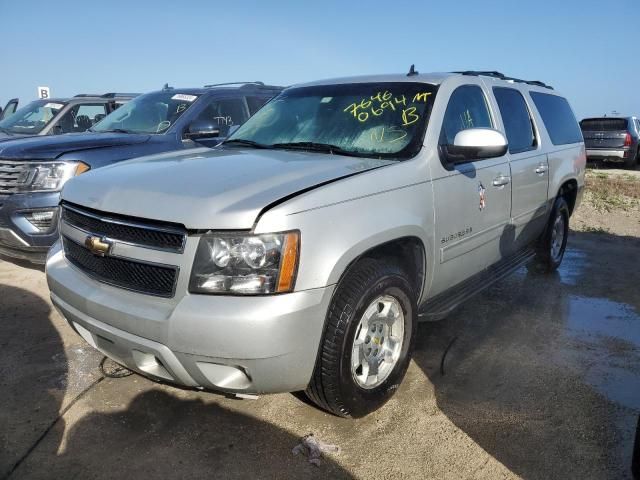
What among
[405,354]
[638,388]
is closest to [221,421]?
[405,354]

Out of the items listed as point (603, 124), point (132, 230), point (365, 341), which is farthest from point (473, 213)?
point (603, 124)

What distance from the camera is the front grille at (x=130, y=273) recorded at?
2.34 m

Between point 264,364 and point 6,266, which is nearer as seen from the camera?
point 264,364

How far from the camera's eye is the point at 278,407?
298cm

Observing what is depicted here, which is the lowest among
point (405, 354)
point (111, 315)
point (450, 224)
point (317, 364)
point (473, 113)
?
point (405, 354)

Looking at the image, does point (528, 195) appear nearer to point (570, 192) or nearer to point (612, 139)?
point (570, 192)

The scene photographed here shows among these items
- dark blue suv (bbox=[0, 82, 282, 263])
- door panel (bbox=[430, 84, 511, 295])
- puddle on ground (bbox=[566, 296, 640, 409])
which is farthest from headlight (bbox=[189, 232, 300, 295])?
dark blue suv (bbox=[0, 82, 282, 263])

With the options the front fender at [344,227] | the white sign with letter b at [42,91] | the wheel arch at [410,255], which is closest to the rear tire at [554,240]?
the wheel arch at [410,255]

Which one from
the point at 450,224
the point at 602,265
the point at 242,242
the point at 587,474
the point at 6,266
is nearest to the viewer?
the point at 242,242

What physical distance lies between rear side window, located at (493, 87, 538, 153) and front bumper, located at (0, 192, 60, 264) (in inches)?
150

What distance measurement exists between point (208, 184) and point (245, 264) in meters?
0.50

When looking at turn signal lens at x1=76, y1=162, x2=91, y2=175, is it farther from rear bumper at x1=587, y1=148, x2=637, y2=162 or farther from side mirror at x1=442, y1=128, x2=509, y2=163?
rear bumper at x1=587, y1=148, x2=637, y2=162

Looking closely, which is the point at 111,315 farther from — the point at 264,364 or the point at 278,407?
the point at 278,407

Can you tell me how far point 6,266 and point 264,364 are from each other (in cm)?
456
